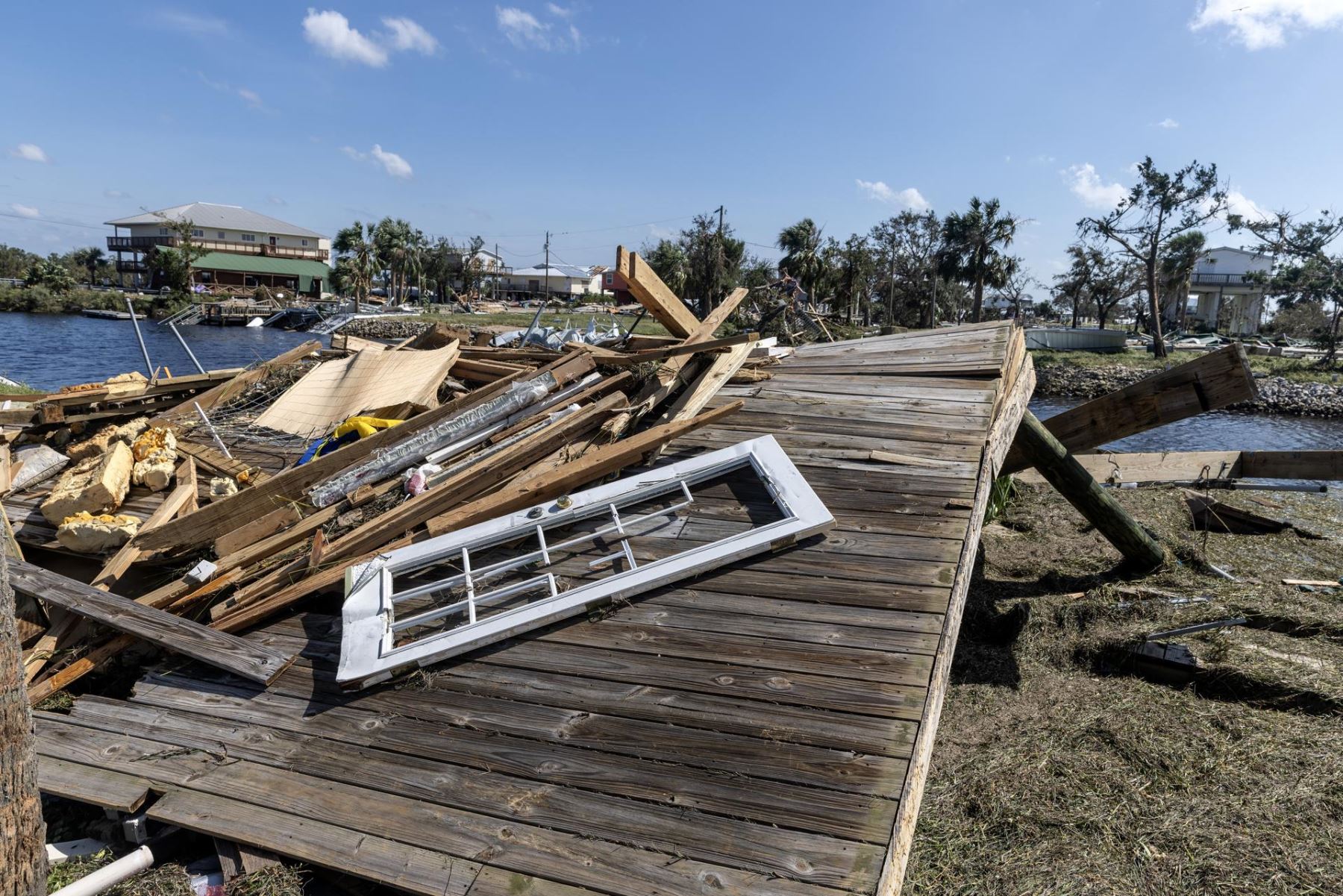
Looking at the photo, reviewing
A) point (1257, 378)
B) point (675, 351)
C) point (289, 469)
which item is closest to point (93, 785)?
point (289, 469)

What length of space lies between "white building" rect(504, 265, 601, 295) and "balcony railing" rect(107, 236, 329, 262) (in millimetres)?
29277

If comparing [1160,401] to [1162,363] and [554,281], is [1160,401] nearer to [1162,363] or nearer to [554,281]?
[1162,363]

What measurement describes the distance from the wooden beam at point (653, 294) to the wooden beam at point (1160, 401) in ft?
10.9

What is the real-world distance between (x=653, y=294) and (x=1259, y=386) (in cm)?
3330

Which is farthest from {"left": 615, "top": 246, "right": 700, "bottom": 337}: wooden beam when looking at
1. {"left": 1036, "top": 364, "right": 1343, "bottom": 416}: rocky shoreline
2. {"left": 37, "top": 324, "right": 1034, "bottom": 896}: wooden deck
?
{"left": 1036, "top": 364, "right": 1343, "bottom": 416}: rocky shoreline

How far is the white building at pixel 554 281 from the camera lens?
393ft

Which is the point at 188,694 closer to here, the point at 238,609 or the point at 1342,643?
the point at 238,609

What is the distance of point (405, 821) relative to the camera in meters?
2.75

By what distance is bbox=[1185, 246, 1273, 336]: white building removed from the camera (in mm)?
79250

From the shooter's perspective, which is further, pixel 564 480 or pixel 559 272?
pixel 559 272

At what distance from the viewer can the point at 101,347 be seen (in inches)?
1742

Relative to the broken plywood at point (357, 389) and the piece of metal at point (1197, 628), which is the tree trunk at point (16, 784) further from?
the piece of metal at point (1197, 628)

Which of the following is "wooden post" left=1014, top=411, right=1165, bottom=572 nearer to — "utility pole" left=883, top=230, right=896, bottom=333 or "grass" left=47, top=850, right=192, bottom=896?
"grass" left=47, top=850, right=192, bottom=896

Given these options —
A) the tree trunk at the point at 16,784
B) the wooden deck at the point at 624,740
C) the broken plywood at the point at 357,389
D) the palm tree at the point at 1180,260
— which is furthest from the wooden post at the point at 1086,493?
the palm tree at the point at 1180,260
